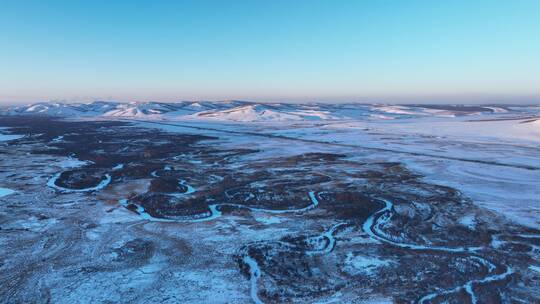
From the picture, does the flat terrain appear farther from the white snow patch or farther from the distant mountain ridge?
the distant mountain ridge

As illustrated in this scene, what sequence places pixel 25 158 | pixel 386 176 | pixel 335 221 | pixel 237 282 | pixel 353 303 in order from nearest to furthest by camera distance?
1. pixel 353 303
2. pixel 237 282
3. pixel 335 221
4. pixel 386 176
5. pixel 25 158

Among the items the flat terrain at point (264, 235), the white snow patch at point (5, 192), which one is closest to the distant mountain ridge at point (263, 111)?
the flat terrain at point (264, 235)

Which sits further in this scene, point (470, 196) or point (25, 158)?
point (25, 158)

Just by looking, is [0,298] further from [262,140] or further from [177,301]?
[262,140]

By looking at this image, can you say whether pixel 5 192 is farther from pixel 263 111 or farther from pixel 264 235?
pixel 263 111

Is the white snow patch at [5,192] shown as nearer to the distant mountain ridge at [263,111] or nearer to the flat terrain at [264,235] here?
the flat terrain at [264,235]

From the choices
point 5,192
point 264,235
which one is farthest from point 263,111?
point 264,235

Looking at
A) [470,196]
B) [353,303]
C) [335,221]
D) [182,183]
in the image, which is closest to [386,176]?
[470,196]

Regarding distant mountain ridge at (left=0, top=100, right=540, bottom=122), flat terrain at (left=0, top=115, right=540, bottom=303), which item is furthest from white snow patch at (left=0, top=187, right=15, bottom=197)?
distant mountain ridge at (left=0, top=100, right=540, bottom=122)
